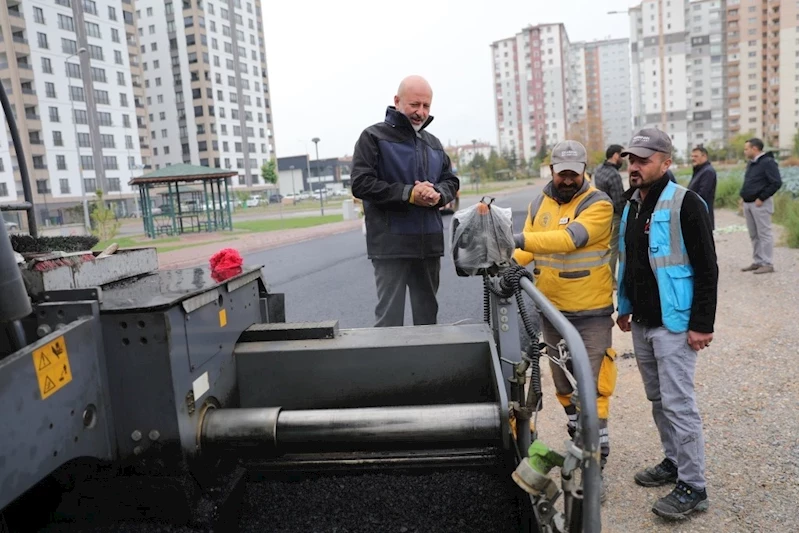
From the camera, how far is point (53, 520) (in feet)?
7.67

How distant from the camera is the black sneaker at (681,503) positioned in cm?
303

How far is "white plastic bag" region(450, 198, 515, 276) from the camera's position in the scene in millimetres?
2887

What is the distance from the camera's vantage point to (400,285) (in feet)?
12.3

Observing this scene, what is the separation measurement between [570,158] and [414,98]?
3.10ft

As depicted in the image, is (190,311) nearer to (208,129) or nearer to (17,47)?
(17,47)

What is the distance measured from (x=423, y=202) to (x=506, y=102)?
429 ft

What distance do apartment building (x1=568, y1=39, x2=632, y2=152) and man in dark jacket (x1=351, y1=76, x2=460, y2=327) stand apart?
140m

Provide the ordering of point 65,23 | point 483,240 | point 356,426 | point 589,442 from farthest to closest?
point 65,23
point 483,240
point 356,426
point 589,442

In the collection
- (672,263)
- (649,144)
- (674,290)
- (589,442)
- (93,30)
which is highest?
(93,30)

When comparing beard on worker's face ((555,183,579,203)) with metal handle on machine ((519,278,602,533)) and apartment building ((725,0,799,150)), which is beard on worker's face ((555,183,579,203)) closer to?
metal handle on machine ((519,278,602,533))

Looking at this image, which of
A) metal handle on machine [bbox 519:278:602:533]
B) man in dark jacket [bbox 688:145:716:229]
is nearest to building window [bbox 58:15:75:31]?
man in dark jacket [bbox 688:145:716:229]

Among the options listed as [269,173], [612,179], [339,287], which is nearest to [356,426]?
[612,179]

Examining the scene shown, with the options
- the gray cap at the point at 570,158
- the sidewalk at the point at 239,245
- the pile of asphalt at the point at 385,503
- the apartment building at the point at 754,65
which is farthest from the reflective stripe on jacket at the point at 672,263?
A: the apartment building at the point at 754,65

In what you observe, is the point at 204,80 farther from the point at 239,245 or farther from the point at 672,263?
the point at 672,263
